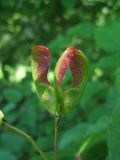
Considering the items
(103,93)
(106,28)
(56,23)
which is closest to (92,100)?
(103,93)

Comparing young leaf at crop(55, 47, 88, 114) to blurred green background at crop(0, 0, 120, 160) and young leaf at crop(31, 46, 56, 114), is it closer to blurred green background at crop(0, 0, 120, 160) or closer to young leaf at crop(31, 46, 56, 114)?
young leaf at crop(31, 46, 56, 114)

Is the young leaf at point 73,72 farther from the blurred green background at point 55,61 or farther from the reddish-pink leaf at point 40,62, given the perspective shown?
the blurred green background at point 55,61

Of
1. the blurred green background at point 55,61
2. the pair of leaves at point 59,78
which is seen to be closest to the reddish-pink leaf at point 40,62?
the pair of leaves at point 59,78

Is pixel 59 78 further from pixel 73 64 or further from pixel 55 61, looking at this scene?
pixel 55 61

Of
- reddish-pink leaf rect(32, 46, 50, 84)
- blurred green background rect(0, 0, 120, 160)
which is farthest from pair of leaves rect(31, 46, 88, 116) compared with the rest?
blurred green background rect(0, 0, 120, 160)

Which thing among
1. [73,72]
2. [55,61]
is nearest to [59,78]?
[73,72]

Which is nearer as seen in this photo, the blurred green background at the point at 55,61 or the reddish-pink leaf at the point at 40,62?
the reddish-pink leaf at the point at 40,62

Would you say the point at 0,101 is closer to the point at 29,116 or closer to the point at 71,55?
the point at 29,116
